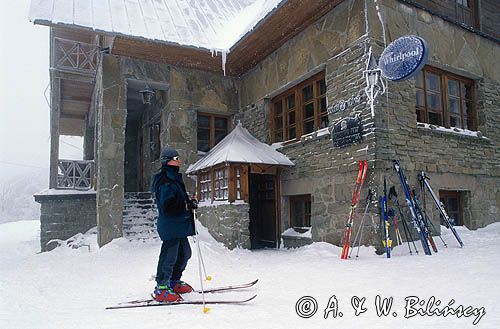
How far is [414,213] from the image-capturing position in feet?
22.2

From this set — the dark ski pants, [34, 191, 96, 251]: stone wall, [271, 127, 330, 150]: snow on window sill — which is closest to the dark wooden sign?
[271, 127, 330, 150]: snow on window sill

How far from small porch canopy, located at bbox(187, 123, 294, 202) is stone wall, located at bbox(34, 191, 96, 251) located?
388cm

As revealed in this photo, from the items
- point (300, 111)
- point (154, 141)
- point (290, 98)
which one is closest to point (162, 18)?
point (154, 141)

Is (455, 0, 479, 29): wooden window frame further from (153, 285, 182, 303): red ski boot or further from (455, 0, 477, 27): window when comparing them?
(153, 285, 182, 303): red ski boot

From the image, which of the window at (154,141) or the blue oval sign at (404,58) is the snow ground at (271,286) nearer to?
the blue oval sign at (404,58)

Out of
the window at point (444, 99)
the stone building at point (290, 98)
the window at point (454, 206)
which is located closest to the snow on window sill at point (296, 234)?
the stone building at point (290, 98)

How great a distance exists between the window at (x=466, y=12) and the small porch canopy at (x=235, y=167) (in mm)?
5150

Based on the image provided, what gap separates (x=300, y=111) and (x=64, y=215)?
24.9ft

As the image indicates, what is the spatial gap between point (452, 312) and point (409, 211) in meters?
4.21

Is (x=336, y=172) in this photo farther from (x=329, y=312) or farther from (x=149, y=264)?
(x=329, y=312)

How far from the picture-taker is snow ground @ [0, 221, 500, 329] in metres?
3.36

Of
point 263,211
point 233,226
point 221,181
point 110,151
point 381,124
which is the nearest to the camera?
point 381,124

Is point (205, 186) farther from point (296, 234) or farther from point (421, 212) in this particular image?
point (421, 212)

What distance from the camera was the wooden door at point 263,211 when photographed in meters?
10.1
